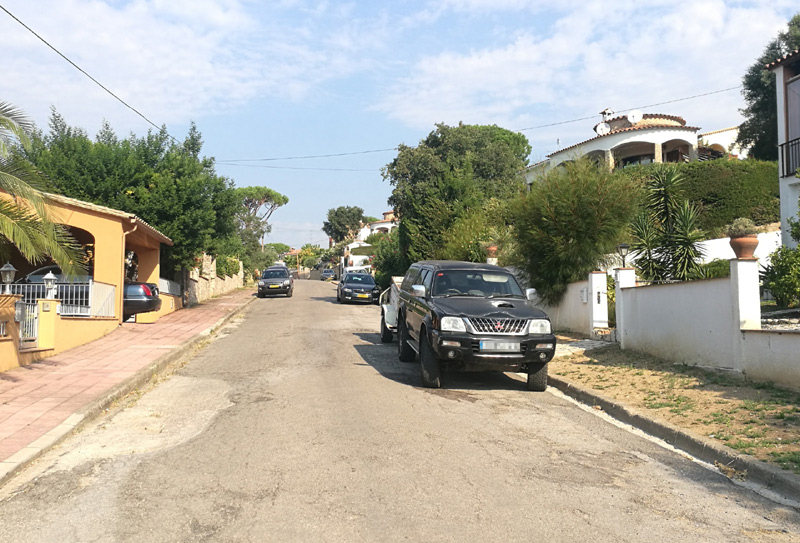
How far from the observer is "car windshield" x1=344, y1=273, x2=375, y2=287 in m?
30.9

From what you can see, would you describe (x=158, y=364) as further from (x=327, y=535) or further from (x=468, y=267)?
(x=327, y=535)

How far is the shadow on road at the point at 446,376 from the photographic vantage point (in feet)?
33.3

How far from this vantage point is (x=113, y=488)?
5.26 meters

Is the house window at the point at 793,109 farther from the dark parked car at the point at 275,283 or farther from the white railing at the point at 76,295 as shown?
the dark parked car at the point at 275,283

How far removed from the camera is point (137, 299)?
18.7 meters

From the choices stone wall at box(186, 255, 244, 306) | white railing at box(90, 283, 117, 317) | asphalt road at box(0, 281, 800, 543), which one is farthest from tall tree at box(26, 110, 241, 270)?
asphalt road at box(0, 281, 800, 543)

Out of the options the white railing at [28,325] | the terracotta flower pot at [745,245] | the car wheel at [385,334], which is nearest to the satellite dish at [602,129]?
the car wheel at [385,334]

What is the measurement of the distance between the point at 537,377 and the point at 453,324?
161 centimetres

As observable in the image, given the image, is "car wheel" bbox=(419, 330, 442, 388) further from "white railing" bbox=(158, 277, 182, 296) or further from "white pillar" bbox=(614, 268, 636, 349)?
"white railing" bbox=(158, 277, 182, 296)

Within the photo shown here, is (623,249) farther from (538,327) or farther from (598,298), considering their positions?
(538,327)

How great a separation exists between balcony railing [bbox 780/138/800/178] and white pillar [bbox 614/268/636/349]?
8.47 m

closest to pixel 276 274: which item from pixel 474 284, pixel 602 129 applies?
pixel 602 129

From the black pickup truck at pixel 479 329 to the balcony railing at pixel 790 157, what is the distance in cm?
1129

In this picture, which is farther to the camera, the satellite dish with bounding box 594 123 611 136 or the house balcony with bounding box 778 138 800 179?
the satellite dish with bounding box 594 123 611 136
